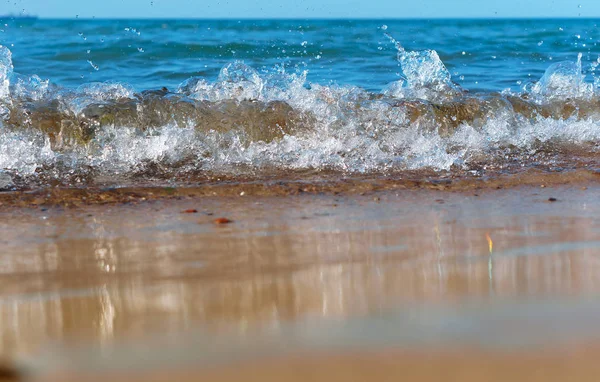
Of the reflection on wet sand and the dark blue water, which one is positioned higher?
the dark blue water

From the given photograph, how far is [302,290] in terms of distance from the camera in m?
1.98

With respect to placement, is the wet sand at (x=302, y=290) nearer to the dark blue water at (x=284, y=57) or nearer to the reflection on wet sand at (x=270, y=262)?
the reflection on wet sand at (x=270, y=262)

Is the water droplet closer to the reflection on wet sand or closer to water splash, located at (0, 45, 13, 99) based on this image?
water splash, located at (0, 45, 13, 99)

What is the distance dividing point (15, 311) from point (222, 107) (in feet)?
10.0

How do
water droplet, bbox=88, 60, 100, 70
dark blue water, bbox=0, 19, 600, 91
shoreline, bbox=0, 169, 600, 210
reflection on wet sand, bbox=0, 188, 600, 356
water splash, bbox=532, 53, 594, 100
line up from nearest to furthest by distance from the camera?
reflection on wet sand, bbox=0, 188, 600, 356 < shoreline, bbox=0, 169, 600, 210 < water splash, bbox=532, 53, 594, 100 < dark blue water, bbox=0, 19, 600, 91 < water droplet, bbox=88, 60, 100, 70

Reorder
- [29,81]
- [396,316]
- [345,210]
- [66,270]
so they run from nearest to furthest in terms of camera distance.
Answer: [396,316] < [66,270] < [345,210] < [29,81]

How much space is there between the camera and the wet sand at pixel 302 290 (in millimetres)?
1544

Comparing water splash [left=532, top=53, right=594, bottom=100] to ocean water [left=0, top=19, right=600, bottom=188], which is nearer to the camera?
ocean water [left=0, top=19, right=600, bottom=188]

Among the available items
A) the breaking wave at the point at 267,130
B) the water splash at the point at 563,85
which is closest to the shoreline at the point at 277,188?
the breaking wave at the point at 267,130

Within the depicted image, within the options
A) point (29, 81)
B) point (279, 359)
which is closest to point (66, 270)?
point (279, 359)

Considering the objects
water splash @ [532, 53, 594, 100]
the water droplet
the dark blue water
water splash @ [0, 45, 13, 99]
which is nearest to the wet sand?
water splash @ [0, 45, 13, 99]

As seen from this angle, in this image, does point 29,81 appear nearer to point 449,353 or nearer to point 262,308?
point 262,308

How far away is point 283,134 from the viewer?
15.1ft

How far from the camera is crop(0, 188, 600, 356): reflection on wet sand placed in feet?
5.93
